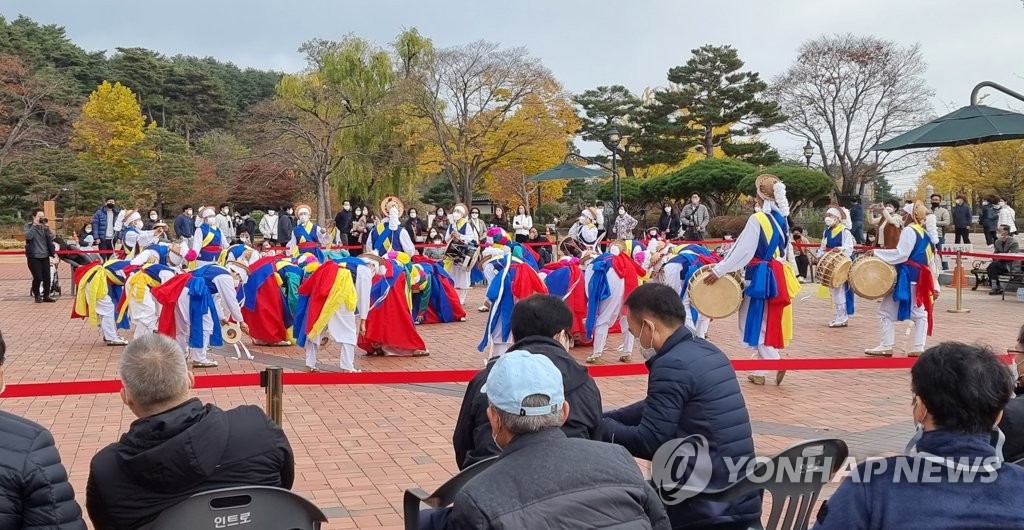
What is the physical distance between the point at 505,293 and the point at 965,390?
768cm

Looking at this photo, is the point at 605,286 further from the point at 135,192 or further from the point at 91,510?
the point at 135,192

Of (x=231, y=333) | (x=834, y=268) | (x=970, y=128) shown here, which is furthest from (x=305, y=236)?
(x=970, y=128)

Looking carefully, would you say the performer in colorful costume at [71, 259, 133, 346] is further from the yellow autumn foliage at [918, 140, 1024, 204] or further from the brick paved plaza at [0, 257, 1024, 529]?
the yellow autumn foliage at [918, 140, 1024, 204]

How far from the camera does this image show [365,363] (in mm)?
10523

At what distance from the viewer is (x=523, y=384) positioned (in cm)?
263

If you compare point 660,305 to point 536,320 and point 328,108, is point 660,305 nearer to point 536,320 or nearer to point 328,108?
point 536,320

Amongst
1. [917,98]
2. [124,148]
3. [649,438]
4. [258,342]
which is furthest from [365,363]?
[124,148]

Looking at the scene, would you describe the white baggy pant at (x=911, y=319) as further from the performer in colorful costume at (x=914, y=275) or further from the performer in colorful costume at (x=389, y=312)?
the performer in colorful costume at (x=389, y=312)

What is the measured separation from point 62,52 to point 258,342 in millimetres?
54252

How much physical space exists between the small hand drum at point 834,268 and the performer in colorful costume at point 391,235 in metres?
5.73

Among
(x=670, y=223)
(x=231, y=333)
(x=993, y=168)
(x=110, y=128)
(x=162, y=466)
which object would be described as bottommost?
(x=231, y=333)

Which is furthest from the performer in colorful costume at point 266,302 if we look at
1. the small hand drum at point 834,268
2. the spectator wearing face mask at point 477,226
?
the small hand drum at point 834,268

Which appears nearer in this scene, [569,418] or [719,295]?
[569,418]

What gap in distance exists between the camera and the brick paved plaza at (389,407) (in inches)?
232
